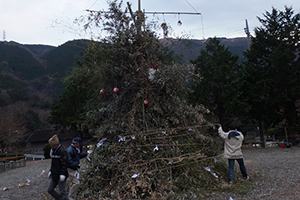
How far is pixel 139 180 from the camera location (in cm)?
507

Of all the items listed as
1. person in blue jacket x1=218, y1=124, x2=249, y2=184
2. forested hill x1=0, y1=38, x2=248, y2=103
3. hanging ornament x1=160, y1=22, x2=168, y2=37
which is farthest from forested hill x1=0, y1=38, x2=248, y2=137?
person in blue jacket x1=218, y1=124, x2=249, y2=184

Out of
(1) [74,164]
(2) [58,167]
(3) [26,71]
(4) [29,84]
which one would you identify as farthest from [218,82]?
(3) [26,71]

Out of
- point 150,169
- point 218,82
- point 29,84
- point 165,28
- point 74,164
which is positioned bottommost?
point 150,169

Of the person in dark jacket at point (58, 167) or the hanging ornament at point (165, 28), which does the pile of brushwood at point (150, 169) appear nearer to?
the person in dark jacket at point (58, 167)

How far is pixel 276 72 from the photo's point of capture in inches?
650

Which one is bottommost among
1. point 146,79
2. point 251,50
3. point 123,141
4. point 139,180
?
point 139,180

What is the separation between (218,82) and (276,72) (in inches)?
139

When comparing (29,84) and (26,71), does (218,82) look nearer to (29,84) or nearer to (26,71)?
(29,84)

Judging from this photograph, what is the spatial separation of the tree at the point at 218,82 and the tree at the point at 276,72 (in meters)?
1.16

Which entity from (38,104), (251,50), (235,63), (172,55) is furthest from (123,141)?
(38,104)

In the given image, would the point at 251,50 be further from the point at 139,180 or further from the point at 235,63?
the point at 139,180

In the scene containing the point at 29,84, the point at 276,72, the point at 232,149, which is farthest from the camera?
the point at 29,84

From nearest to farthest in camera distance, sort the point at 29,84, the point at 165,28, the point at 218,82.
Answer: the point at 165,28 → the point at 218,82 → the point at 29,84

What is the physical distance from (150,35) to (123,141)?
9.44ft
